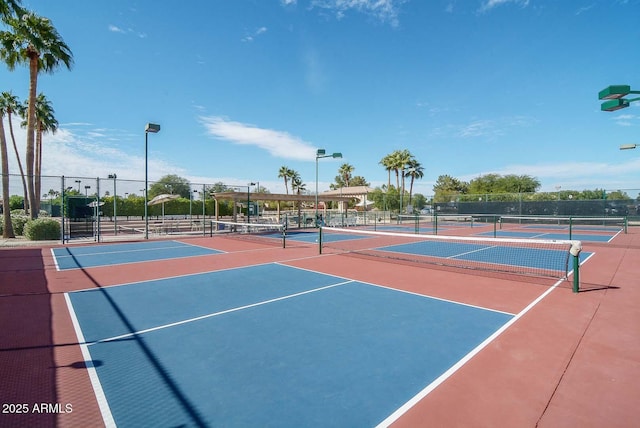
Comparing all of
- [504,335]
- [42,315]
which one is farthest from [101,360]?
[504,335]

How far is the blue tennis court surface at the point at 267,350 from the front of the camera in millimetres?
3482

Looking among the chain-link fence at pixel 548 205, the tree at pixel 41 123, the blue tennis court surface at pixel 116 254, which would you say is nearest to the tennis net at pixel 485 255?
the blue tennis court surface at pixel 116 254

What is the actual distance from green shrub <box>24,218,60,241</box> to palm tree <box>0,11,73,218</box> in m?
1.98

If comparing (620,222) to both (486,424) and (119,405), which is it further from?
(119,405)

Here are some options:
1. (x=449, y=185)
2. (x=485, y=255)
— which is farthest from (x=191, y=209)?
(x=449, y=185)

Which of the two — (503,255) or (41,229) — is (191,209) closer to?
(41,229)

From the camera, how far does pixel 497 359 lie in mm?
4582

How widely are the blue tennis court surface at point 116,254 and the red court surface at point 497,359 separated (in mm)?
2255

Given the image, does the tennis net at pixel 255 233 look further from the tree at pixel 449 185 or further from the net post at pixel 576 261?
the tree at pixel 449 185

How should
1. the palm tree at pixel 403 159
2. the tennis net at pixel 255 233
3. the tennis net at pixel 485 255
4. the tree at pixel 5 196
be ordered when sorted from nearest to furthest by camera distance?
the tennis net at pixel 485 255, the tennis net at pixel 255 233, the tree at pixel 5 196, the palm tree at pixel 403 159

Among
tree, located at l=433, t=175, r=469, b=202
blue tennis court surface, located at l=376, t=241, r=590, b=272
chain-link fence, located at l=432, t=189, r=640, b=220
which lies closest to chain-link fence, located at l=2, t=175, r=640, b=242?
chain-link fence, located at l=432, t=189, r=640, b=220

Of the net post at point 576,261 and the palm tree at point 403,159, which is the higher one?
the palm tree at point 403,159

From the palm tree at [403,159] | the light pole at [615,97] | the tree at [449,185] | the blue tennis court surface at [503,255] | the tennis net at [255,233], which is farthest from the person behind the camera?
the tree at [449,185]

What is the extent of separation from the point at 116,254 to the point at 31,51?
610 inches
